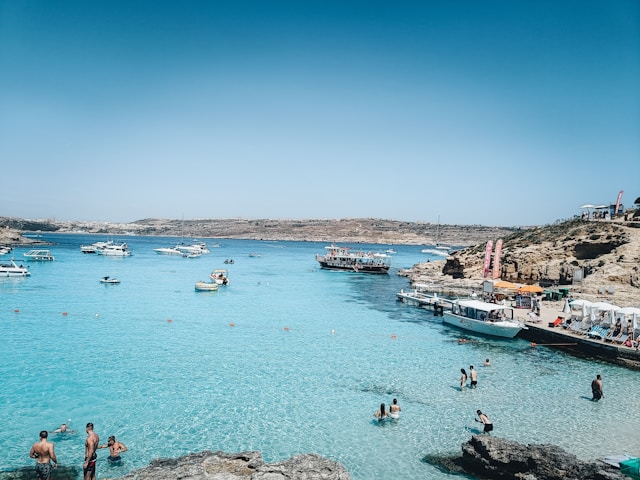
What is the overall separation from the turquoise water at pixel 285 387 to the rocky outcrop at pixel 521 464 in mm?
1082

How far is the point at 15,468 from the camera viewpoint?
1247 centimetres

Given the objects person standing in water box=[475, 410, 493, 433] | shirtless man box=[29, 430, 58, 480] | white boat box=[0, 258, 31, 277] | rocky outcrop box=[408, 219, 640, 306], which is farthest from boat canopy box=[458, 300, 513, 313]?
white boat box=[0, 258, 31, 277]

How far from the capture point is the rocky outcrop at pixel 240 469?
945 cm

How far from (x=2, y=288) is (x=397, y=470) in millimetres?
51083

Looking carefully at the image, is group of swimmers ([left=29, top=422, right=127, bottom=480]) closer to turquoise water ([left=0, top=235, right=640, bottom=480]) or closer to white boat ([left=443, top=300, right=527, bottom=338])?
turquoise water ([left=0, top=235, right=640, bottom=480])

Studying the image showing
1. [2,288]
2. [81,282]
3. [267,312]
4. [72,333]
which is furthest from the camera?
[81,282]

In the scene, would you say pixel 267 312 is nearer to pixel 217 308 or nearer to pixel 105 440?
pixel 217 308

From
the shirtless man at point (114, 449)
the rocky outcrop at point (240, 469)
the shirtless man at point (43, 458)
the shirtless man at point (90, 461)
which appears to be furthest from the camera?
the shirtless man at point (114, 449)

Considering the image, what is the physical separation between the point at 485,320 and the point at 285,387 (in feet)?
58.9

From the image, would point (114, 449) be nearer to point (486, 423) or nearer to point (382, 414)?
point (382, 414)

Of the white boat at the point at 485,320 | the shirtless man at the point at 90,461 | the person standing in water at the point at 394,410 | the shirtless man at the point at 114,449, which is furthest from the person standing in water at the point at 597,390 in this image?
the shirtless man at the point at 90,461

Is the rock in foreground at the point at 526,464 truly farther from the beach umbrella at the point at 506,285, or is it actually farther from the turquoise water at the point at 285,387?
the beach umbrella at the point at 506,285

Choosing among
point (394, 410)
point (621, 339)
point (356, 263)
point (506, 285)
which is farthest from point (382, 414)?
point (356, 263)

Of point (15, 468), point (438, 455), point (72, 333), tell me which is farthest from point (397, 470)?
point (72, 333)
